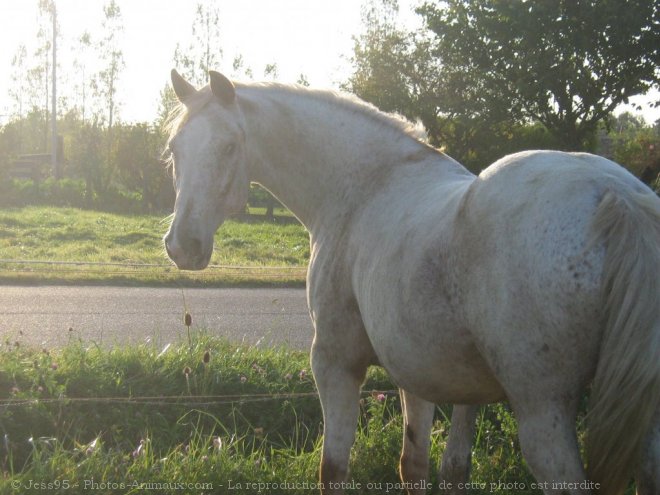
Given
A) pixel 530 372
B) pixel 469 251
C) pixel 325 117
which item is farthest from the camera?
pixel 325 117

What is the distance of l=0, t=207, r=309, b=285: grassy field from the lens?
40.3ft

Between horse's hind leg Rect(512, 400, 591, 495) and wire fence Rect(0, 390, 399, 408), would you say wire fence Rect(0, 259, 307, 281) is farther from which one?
horse's hind leg Rect(512, 400, 591, 495)

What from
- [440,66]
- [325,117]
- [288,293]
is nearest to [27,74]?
[440,66]

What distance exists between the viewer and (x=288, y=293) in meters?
12.1

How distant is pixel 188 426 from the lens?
4977 mm

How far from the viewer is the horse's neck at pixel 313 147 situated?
3.62 meters

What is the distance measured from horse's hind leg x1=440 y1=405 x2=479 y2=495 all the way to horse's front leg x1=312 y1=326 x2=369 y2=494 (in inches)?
16.7

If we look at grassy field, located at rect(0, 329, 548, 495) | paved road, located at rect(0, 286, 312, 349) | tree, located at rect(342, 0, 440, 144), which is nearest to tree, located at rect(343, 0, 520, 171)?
tree, located at rect(342, 0, 440, 144)

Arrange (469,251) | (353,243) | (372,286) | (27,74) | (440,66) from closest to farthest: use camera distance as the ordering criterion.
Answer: (469,251)
(372,286)
(353,243)
(440,66)
(27,74)

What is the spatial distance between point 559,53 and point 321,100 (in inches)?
429

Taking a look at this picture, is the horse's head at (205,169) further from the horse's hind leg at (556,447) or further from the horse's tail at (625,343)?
the horse's tail at (625,343)

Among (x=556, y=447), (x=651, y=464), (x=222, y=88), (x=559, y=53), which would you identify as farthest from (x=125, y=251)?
(x=651, y=464)

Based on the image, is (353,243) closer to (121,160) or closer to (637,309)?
(637,309)

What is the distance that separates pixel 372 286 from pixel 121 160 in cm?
2629
